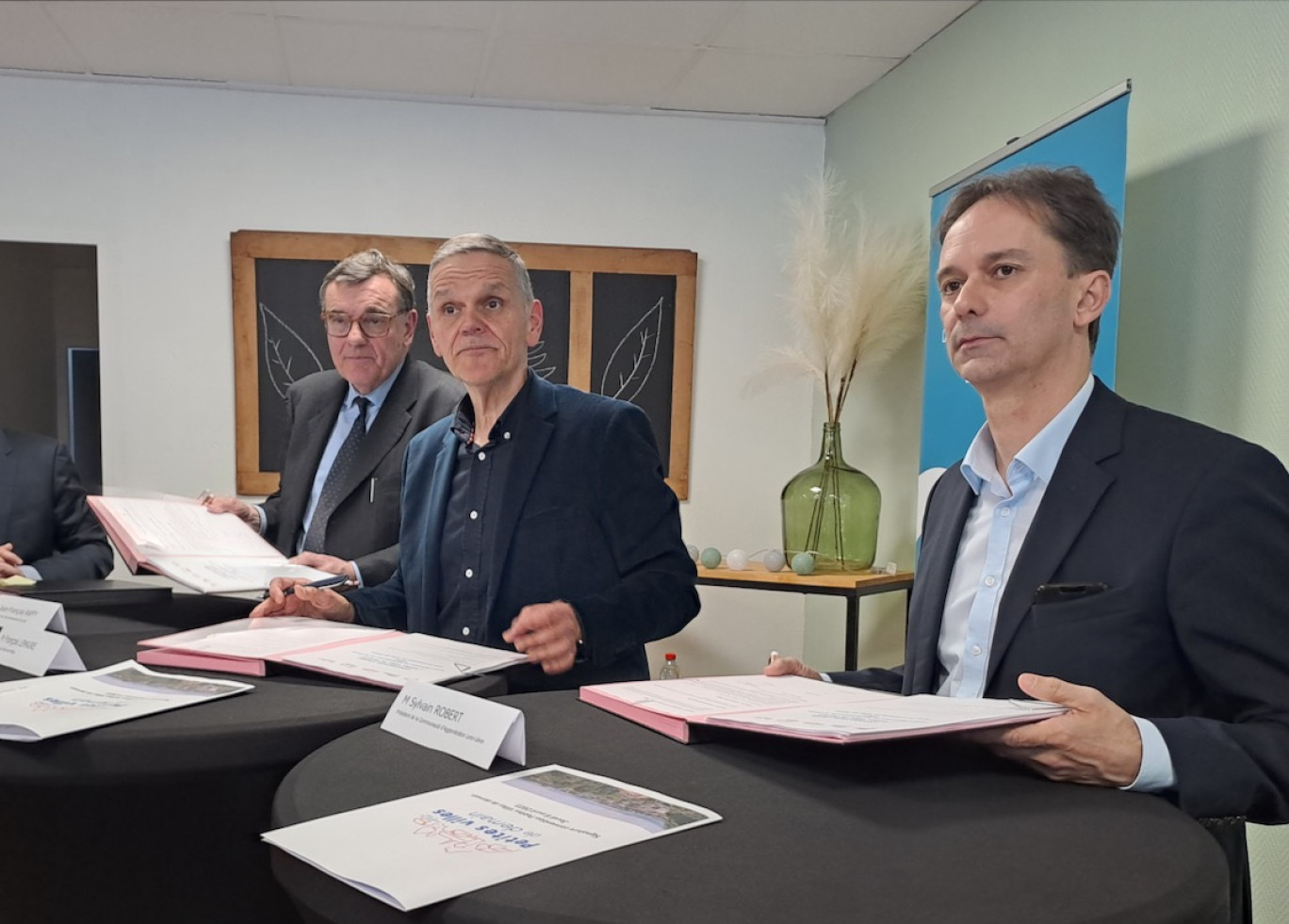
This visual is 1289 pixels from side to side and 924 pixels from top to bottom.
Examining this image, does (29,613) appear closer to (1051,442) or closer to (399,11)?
(1051,442)

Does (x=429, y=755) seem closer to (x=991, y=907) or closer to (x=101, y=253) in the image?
(x=991, y=907)

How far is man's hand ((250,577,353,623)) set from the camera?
172cm

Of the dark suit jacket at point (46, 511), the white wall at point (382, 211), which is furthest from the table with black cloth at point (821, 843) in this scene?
the white wall at point (382, 211)

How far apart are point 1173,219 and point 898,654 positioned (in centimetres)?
203

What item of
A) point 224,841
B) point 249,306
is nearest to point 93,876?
point 224,841

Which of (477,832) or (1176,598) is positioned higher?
(1176,598)

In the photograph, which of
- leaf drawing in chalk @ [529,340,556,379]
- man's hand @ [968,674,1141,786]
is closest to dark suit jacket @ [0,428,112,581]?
leaf drawing in chalk @ [529,340,556,379]

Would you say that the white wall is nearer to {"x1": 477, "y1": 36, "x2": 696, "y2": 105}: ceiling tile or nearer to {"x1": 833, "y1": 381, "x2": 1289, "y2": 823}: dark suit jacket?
{"x1": 477, "y1": 36, "x2": 696, "y2": 105}: ceiling tile

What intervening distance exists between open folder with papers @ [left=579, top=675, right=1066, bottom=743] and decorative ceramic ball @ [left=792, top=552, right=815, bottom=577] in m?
2.49

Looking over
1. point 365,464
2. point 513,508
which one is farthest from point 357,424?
point 513,508

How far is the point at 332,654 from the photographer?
140 centimetres

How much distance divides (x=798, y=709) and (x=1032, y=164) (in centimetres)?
233

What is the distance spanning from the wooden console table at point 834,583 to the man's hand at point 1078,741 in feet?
8.77

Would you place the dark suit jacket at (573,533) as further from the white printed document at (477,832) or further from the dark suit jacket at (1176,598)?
the white printed document at (477,832)
